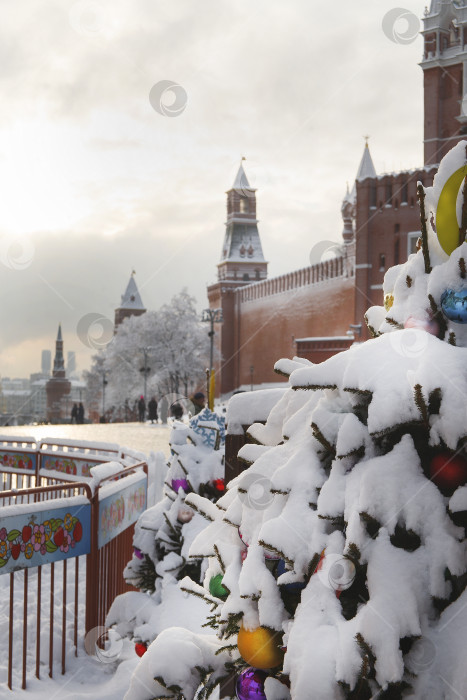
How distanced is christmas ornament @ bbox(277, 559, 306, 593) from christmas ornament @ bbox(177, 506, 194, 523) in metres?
2.49

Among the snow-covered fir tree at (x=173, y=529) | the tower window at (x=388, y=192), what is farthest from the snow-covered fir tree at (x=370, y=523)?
the tower window at (x=388, y=192)

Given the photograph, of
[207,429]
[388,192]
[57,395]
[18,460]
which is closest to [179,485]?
[207,429]

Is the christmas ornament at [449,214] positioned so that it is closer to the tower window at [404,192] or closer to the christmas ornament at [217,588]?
the christmas ornament at [217,588]

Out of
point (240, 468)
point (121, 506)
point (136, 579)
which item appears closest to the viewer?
point (240, 468)

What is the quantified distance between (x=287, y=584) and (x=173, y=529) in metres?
2.59

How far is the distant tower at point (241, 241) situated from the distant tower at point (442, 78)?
27.7 metres

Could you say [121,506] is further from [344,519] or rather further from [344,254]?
[344,254]

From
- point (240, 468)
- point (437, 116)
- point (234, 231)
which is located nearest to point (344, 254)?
point (437, 116)

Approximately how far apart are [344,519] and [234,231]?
65526mm

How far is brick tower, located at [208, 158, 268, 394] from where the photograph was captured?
5153 cm

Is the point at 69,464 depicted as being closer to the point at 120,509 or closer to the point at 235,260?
the point at 120,509

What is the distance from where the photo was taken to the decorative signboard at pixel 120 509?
4.75m

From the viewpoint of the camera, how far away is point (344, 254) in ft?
120

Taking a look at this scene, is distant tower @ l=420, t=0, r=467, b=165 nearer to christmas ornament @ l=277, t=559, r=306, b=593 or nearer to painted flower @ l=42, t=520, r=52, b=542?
painted flower @ l=42, t=520, r=52, b=542
